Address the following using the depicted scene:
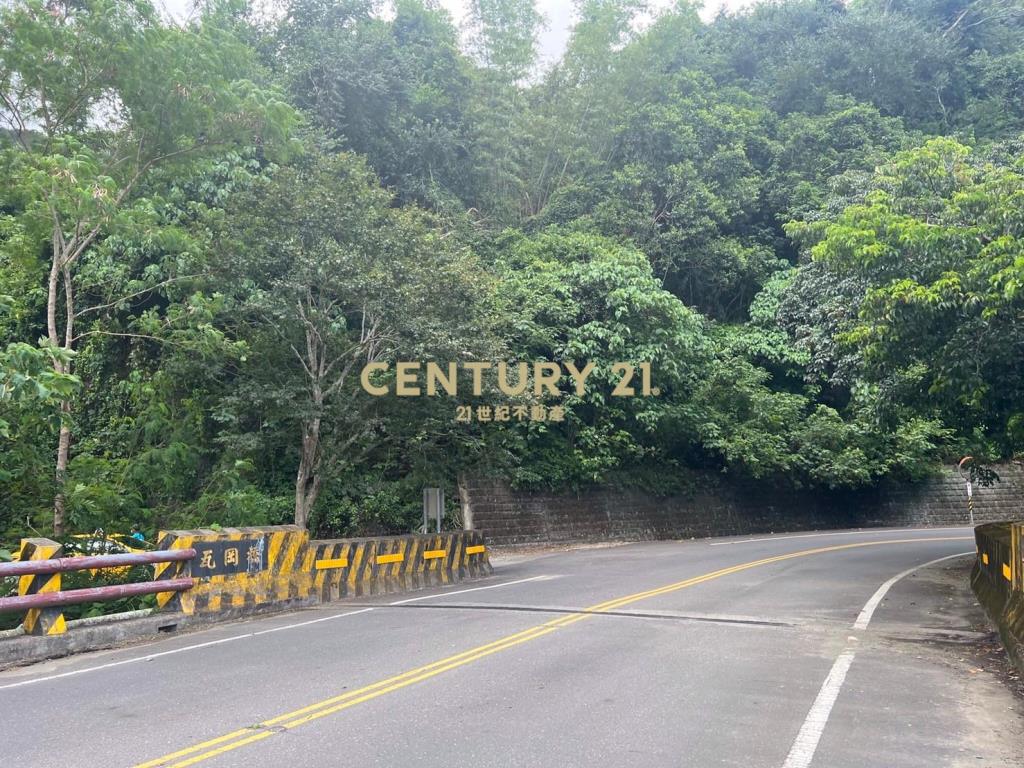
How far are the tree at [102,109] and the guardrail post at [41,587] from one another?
411cm

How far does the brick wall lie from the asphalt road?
12.1 m

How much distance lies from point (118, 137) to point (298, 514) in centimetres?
789

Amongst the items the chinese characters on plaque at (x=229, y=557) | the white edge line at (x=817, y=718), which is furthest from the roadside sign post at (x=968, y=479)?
the chinese characters on plaque at (x=229, y=557)

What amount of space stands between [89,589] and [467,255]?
10.5 metres

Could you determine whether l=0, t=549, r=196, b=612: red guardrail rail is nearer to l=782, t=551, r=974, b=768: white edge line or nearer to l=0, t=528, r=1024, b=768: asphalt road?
l=0, t=528, r=1024, b=768: asphalt road

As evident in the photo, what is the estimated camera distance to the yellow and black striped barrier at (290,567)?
11.3 metres

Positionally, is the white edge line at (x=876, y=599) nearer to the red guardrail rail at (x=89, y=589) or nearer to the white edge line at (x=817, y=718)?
the white edge line at (x=817, y=718)

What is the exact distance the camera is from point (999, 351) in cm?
1415

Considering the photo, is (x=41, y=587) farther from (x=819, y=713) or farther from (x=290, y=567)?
(x=819, y=713)

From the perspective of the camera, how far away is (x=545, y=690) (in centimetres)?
709

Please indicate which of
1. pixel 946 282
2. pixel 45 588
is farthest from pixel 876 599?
pixel 45 588

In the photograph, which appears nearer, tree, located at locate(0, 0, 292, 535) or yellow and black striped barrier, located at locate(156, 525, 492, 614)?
yellow and black striped barrier, located at locate(156, 525, 492, 614)

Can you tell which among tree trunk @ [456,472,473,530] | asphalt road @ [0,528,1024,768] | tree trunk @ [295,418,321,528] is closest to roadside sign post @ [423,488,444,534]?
tree trunk @ [295,418,321,528]

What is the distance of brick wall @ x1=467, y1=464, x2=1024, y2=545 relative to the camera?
82.1 feet
